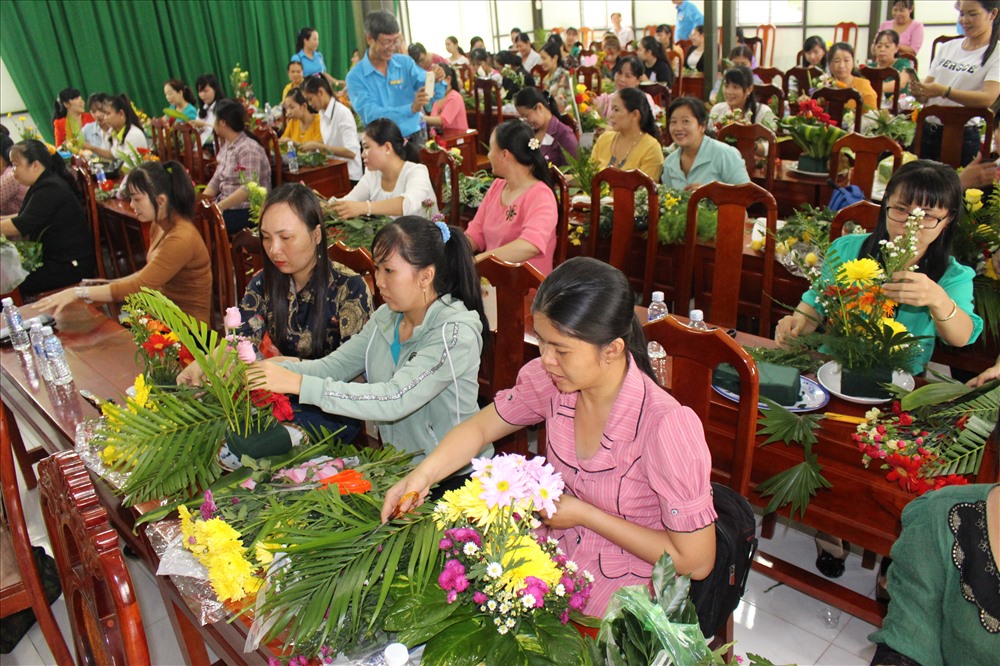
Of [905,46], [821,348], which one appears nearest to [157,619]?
[821,348]

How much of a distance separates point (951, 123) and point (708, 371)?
129 inches

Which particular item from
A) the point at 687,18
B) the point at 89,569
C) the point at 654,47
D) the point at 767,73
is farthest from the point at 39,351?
the point at 687,18

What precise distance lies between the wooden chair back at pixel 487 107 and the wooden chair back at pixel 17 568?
588 cm

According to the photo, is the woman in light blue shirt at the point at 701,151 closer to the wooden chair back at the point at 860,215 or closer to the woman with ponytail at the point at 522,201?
the woman with ponytail at the point at 522,201

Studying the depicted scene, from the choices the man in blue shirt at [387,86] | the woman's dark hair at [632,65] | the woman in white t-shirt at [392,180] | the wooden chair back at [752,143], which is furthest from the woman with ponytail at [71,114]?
the wooden chair back at [752,143]

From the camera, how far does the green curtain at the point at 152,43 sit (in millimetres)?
8797

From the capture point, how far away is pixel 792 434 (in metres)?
1.77

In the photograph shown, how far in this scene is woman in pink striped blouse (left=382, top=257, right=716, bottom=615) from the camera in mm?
1366

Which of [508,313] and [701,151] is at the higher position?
[701,151]

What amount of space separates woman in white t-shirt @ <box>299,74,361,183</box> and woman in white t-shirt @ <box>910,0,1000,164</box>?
3.51m

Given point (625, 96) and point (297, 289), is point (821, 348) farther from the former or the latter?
point (625, 96)

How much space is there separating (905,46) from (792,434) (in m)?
6.80

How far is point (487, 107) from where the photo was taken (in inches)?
299

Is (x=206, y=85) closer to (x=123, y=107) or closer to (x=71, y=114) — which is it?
(x=71, y=114)
